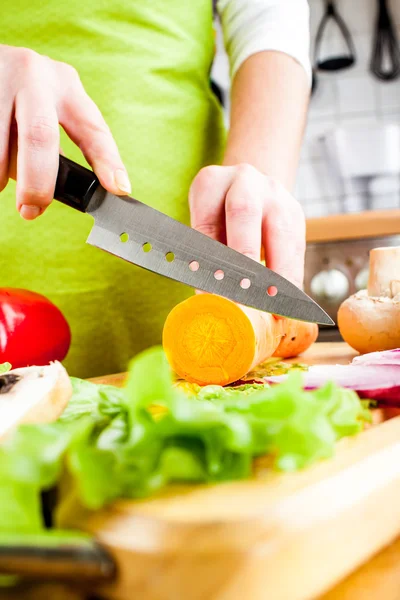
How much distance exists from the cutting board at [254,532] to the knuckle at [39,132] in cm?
66

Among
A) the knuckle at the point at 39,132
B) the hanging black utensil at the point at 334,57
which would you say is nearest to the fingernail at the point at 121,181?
the knuckle at the point at 39,132

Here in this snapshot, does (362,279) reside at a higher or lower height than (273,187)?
lower

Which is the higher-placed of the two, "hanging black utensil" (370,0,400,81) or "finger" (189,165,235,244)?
"hanging black utensil" (370,0,400,81)

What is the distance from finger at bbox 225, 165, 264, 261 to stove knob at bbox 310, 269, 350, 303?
141 centimetres

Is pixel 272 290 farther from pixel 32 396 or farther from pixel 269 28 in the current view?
pixel 269 28

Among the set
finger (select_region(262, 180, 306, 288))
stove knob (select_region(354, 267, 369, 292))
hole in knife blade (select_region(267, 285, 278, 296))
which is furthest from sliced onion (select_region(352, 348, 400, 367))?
stove knob (select_region(354, 267, 369, 292))

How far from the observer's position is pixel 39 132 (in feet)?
3.23

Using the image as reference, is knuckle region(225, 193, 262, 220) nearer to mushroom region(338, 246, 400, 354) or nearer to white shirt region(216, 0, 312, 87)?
mushroom region(338, 246, 400, 354)

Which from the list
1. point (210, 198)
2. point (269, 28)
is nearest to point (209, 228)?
point (210, 198)

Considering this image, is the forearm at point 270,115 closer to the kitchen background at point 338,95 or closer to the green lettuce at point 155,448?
the green lettuce at point 155,448

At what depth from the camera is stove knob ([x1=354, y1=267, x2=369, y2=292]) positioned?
2.45 metres

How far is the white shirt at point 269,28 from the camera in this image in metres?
1.51

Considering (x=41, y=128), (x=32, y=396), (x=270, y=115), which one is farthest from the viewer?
(x=270, y=115)

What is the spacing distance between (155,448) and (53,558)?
11 centimetres
